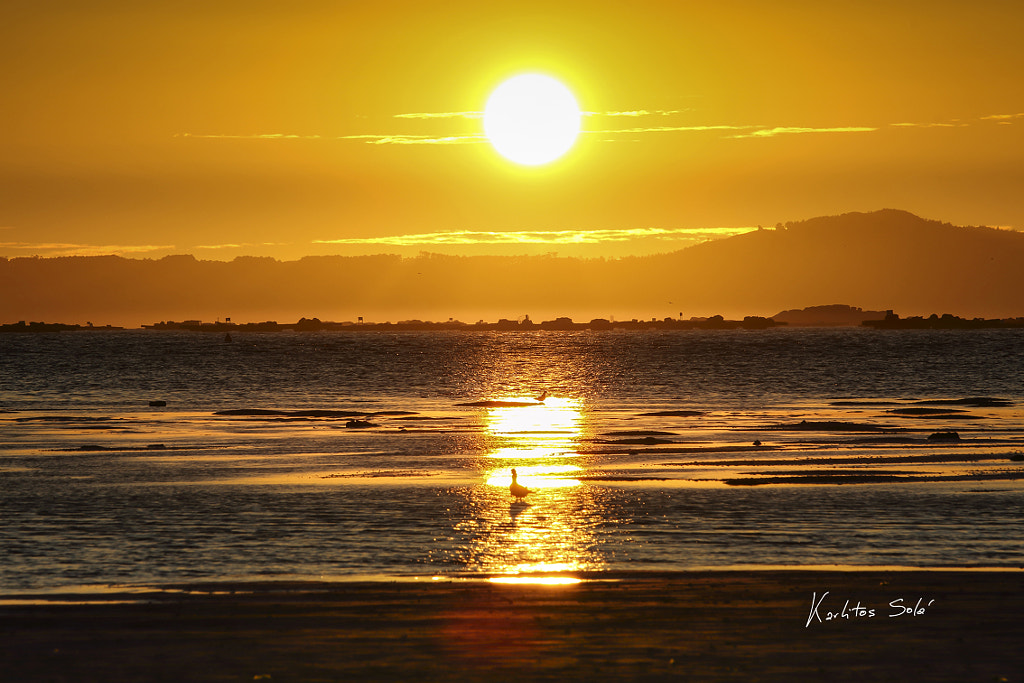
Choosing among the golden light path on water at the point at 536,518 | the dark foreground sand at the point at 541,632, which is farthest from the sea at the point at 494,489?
the dark foreground sand at the point at 541,632

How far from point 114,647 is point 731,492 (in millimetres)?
21611

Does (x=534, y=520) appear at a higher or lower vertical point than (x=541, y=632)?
lower

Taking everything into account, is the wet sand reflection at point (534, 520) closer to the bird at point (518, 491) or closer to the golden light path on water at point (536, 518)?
the golden light path on water at point (536, 518)

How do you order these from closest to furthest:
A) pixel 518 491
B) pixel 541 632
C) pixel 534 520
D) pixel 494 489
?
1. pixel 541 632
2. pixel 534 520
3. pixel 518 491
4. pixel 494 489

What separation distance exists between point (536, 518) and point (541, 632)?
1299cm

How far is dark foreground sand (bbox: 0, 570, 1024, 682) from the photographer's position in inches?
564

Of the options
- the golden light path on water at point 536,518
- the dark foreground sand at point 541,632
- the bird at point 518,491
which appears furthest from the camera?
the bird at point 518,491

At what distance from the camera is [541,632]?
1630 cm

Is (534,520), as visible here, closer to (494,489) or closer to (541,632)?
(494,489)

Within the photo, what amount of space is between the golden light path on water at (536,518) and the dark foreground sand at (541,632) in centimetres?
242

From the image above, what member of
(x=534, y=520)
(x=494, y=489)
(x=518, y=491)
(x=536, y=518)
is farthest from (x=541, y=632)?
(x=494, y=489)

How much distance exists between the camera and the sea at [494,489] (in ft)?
75.5

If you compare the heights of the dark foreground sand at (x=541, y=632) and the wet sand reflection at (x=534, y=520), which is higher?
the dark foreground sand at (x=541, y=632)

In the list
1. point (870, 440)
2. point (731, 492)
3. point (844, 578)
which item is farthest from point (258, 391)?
point (844, 578)
